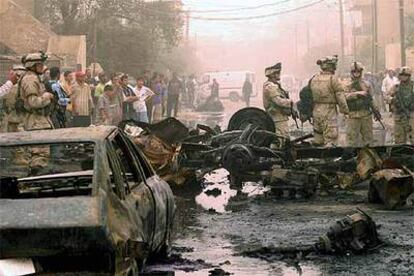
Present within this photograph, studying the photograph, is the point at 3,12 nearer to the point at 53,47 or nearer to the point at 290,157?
the point at 53,47

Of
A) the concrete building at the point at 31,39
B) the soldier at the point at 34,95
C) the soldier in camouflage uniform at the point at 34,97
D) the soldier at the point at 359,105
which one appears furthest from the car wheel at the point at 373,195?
the concrete building at the point at 31,39

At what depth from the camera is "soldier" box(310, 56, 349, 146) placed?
13.2 meters

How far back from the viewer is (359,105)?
13953mm

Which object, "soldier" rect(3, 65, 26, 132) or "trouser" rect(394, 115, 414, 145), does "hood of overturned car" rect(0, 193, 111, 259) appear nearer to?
"soldier" rect(3, 65, 26, 132)

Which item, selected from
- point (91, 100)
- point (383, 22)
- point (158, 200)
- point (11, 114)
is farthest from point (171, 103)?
point (383, 22)

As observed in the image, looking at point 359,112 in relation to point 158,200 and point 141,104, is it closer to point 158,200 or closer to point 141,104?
point 141,104

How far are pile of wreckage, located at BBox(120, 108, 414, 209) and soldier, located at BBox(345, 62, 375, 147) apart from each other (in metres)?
2.18

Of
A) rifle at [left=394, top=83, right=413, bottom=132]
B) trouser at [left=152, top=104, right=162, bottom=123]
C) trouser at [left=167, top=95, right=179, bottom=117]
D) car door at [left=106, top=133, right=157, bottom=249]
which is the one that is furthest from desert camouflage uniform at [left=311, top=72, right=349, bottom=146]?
trouser at [left=167, top=95, right=179, bottom=117]

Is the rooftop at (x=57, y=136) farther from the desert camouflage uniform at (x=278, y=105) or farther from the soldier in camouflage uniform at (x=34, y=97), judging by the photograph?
the desert camouflage uniform at (x=278, y=105)

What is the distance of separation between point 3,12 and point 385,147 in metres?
23.5

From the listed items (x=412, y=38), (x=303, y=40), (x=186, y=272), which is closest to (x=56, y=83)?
(x=186, y=272)

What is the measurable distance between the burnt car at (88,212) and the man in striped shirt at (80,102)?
10093 mm

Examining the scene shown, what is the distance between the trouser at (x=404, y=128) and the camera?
46.2 feet

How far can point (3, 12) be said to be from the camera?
1226 inches
